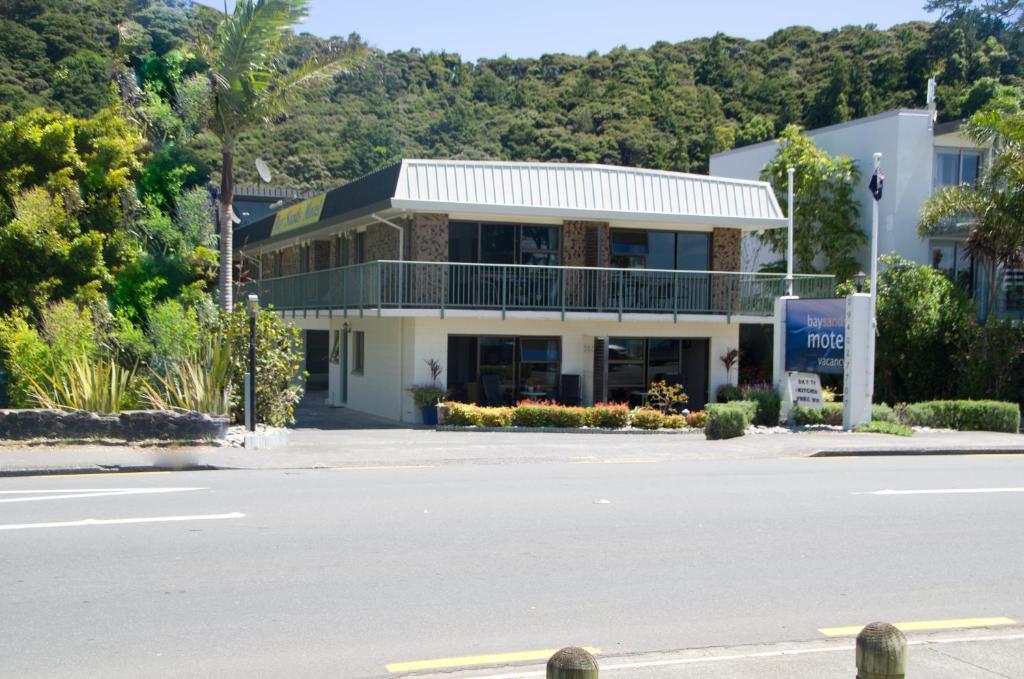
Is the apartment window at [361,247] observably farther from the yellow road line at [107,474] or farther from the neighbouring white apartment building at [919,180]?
the neighbouring white apartment building at [919,180]

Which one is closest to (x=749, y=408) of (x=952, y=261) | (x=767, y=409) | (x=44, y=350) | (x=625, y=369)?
(x=767, y=409)

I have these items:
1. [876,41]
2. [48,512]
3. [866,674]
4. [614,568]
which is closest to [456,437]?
[48,512]

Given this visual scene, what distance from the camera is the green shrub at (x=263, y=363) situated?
18.0 metres

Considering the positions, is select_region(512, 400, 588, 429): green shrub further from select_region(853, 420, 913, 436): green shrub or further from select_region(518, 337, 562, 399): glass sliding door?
select_region(853, 420, 913, 436): green shrub

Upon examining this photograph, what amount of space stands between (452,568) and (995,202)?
22603mm

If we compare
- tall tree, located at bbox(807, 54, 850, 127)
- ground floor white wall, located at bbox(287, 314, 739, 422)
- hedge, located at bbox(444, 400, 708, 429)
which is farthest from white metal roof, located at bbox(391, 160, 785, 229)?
tall tree, located at bbox(807, 54, 850, 127)

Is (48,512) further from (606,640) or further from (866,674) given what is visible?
(866,674)

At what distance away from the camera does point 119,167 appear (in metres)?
23.2

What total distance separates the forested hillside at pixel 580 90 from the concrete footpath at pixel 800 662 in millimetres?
35360

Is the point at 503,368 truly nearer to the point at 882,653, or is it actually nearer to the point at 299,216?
the point at 299,216

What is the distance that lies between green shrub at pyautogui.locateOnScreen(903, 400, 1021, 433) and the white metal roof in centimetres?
682

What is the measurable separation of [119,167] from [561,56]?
66.0m

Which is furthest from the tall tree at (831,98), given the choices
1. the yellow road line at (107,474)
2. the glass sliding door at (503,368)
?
the yellow road line at (107,474)

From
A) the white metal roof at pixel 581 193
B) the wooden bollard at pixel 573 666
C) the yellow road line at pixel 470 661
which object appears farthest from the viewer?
the white metal roof at pixel 581 193
